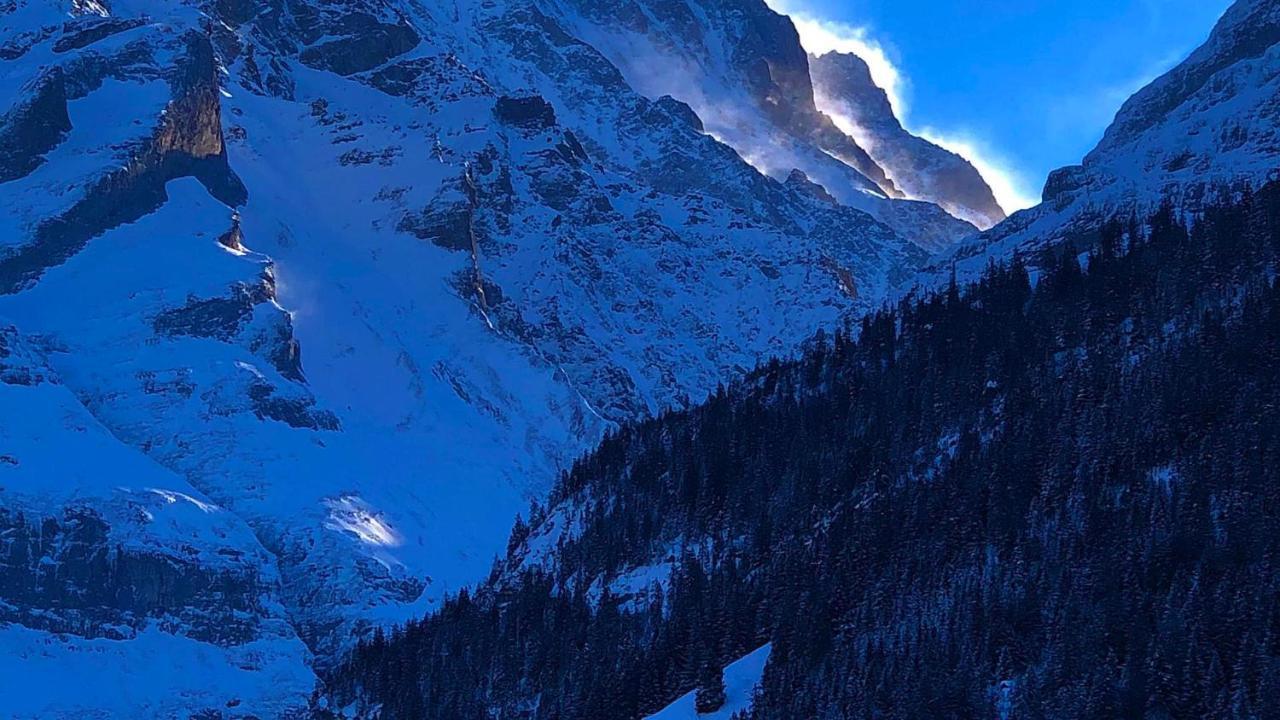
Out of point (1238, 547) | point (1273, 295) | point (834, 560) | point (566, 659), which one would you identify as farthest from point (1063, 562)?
point (566, 659)

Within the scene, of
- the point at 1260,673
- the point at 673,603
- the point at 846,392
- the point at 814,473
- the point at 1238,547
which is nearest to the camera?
the point at 1260,673

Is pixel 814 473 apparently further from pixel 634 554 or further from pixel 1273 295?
pixel 1273 295

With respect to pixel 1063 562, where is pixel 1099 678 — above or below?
below

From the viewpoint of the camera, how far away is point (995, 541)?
5896 inches

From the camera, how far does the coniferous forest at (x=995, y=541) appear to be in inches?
4943

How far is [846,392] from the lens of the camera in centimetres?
19812

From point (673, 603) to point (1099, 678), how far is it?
189 feet

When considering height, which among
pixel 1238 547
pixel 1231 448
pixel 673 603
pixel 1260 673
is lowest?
pixel 1260 673

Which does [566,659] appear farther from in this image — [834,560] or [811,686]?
[811,686]

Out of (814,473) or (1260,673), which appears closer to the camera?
(1260,673)

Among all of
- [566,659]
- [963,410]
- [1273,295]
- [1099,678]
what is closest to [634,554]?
[566,659]

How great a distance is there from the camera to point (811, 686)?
456 feet

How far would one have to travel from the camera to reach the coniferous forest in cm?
12556

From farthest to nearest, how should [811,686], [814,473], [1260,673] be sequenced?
[814,473] < [811,686] < [1260,673]
